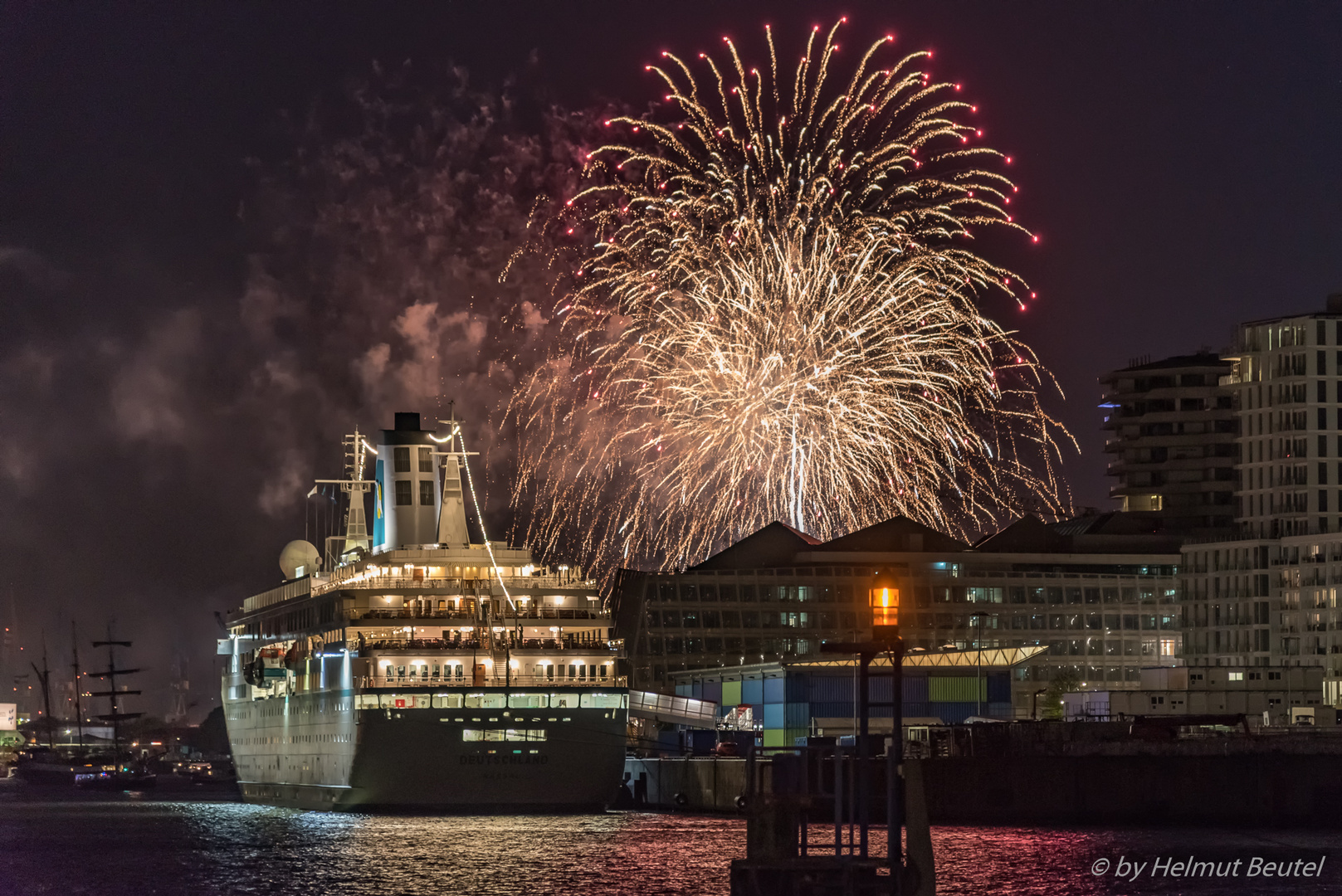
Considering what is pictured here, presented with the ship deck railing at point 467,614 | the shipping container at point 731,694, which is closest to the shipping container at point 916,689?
the shipping container at point 731,694

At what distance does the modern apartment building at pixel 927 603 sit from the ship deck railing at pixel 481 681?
5471cm

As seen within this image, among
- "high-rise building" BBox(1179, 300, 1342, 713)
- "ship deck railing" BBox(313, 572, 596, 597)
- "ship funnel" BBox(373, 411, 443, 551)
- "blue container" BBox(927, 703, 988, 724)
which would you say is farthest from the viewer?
"high-rise building" BBox(1179, 300, 1342, 713)

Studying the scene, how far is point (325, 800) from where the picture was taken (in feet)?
319

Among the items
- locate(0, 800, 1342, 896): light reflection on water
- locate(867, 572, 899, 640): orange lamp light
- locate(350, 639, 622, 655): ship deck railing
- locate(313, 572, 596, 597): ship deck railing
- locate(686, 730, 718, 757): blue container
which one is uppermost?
locate(313, 572, 596, 597): ship deck railing

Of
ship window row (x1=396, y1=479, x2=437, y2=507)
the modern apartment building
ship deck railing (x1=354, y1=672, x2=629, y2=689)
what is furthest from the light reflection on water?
the modern apartment building

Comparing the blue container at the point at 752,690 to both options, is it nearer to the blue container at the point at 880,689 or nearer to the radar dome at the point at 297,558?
the blue container at the point at 880,689

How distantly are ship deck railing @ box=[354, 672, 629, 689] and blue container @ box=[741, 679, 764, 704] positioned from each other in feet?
110

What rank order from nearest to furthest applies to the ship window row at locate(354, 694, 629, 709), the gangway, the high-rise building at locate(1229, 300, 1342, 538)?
the ship window row at locate(354, 694, 629, 709)
the gangway
the high-rise building at locate(1229, 300, 1342, 538)

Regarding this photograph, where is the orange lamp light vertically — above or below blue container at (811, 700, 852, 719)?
above

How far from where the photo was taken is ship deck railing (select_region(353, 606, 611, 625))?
95.6m

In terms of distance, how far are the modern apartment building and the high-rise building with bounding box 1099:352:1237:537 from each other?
1546cm

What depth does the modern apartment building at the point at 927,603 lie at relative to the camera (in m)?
150

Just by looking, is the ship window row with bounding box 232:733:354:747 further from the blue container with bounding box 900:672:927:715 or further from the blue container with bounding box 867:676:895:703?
the blue container with bounding box 900:672:927:715

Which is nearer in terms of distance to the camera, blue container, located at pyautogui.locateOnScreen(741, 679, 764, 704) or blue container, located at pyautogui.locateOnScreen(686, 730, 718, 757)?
blue container, located at pyautogui.locateOnScreen(686, 730, 718, 757)
